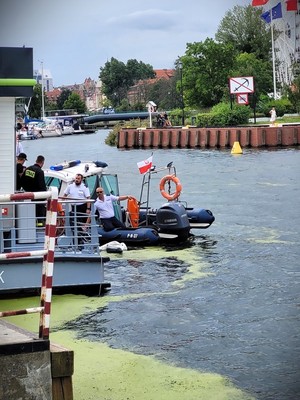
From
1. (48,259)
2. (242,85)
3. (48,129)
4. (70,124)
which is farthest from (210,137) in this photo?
(70,124)

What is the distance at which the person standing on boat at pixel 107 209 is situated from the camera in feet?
66.3

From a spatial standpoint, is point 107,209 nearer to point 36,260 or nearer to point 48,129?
point 36,260

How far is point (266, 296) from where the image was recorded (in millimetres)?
16516

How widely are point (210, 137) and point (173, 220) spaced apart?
47.7 m

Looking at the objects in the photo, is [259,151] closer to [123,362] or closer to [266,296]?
[266,296]

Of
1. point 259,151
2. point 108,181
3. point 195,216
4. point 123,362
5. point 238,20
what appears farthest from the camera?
point 238,20

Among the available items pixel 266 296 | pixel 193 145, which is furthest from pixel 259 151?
pixel 266 296

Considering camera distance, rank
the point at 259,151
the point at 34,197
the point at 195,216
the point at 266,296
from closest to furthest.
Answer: the point at 34,197, the point at 266,296, the point at 195,216, the point at 259,151

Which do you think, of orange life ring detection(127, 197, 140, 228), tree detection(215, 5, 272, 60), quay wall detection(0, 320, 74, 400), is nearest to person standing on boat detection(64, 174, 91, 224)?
orange life ring detection(127, 197, 140, 228)

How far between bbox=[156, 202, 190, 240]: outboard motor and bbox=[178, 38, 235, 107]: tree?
78598 mm

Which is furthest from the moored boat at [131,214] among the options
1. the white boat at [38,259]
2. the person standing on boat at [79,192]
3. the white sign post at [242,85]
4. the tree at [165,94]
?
the tree at [165,94]

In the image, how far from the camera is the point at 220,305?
15.8 metres

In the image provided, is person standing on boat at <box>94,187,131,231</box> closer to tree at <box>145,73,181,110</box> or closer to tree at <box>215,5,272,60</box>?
tree at <box>215,5,272,60</box>

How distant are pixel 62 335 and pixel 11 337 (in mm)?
5416
